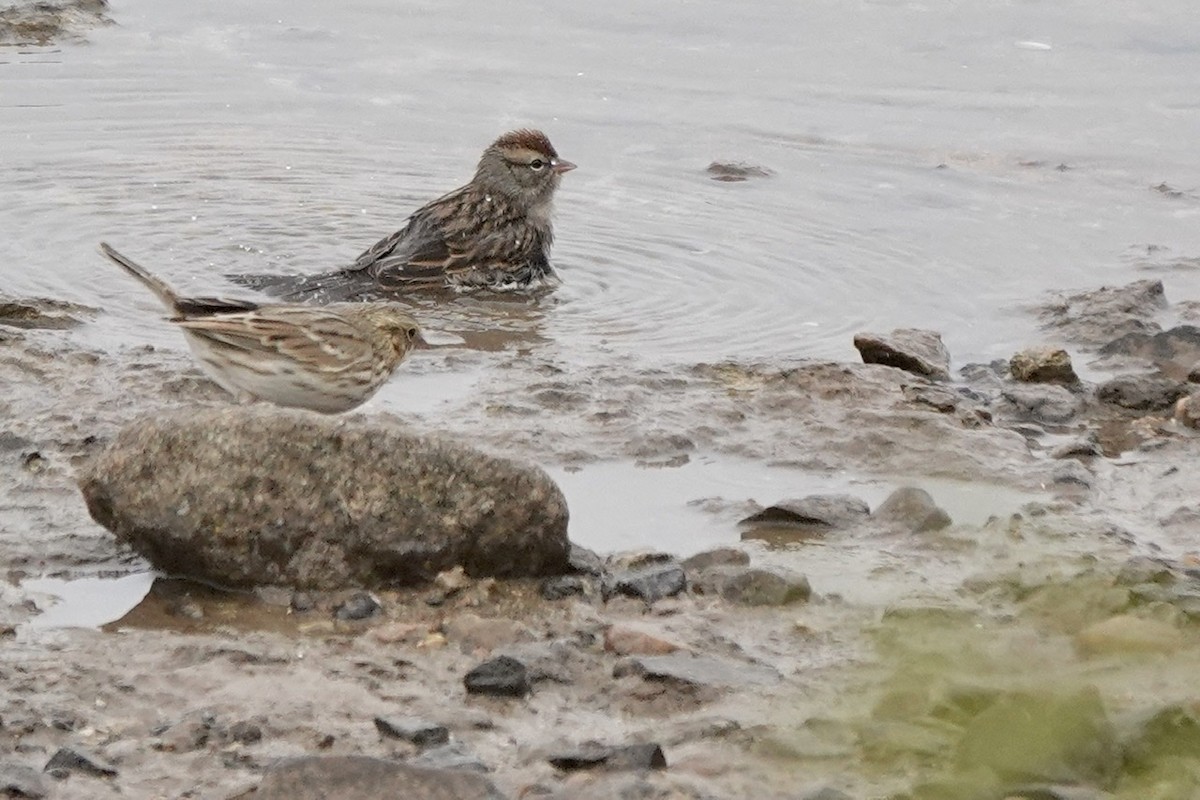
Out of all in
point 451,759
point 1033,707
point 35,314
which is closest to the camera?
point 1033,707

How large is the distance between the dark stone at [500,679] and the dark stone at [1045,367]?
13.7 ft

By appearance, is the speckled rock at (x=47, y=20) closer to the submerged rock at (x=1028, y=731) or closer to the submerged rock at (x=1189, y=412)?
the submerged rock at (x=1189, y=412)

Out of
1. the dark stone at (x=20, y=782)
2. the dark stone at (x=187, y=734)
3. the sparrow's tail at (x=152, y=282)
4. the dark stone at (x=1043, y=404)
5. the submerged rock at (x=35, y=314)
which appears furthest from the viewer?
the submerged rock at (x=35, y=314)

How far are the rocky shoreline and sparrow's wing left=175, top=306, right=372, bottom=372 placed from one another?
0.69 m

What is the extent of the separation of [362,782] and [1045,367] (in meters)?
5.24

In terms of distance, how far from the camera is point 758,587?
6.33 m

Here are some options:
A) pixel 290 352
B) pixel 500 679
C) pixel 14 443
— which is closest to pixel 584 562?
pixel 500 679

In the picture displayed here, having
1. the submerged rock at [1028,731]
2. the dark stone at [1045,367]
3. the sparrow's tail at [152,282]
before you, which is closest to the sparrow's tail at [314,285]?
the sparrow's tail at [152,282]

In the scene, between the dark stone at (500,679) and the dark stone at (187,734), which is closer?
the dark stone at (187,734)

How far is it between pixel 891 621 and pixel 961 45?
13180 mm

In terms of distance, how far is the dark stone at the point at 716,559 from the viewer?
21.7 feet

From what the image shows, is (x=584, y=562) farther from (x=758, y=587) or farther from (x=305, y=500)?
(x=305, y=500)

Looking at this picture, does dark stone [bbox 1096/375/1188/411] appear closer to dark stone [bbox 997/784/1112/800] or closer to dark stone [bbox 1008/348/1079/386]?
dark stone [bbox 1008/348/1079/386]

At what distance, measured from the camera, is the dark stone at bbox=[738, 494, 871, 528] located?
7094 mm
